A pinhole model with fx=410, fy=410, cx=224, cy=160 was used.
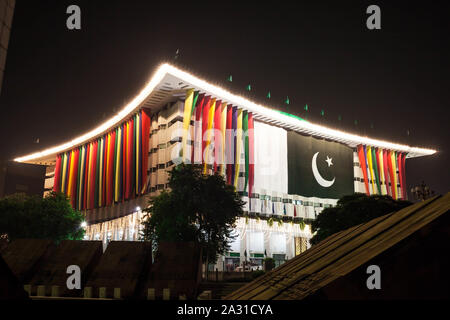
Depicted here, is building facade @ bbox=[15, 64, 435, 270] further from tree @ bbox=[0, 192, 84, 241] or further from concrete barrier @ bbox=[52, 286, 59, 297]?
concrete barrier @ bbox=[52, 286, 59, 297]

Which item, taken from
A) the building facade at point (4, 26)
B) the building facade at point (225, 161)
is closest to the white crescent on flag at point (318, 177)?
the building facade at point (225, 161)

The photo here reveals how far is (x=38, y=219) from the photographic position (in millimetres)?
41281

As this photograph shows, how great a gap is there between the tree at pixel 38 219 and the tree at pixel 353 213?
83.3ft

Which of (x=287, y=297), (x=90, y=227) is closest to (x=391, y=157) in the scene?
(x=90, y=227)

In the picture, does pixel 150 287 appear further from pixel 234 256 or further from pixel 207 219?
pixel 234 256

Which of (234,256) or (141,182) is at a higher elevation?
(141,182)

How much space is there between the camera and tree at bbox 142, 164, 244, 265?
30.2 m

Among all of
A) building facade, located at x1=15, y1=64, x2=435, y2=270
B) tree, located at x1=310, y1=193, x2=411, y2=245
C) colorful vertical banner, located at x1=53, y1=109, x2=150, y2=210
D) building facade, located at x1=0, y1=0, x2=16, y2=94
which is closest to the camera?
building facade, located at x1=0, y1=0, x2=16, y2=94

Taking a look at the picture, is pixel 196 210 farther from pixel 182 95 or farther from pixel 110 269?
pixel 182 95

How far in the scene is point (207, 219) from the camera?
102 feet

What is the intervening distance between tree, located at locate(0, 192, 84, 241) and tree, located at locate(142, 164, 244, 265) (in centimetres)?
1527

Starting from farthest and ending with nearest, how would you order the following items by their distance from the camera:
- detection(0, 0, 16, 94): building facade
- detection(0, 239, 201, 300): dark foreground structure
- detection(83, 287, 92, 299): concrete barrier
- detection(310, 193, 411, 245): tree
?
1. detection(310, 193, 411, 245): tree
2. detection(0, 239, 201, 300): dark foreground structure
3. detection(83, 287, 92, 299): concrete barrier
4. detection(0, 0, 16, 94): building facade

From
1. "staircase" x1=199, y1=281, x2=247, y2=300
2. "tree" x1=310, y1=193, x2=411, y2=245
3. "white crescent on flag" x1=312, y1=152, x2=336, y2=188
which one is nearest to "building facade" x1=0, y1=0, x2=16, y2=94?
"staircase" x1=199, y1=281, x2=247, y2=300
